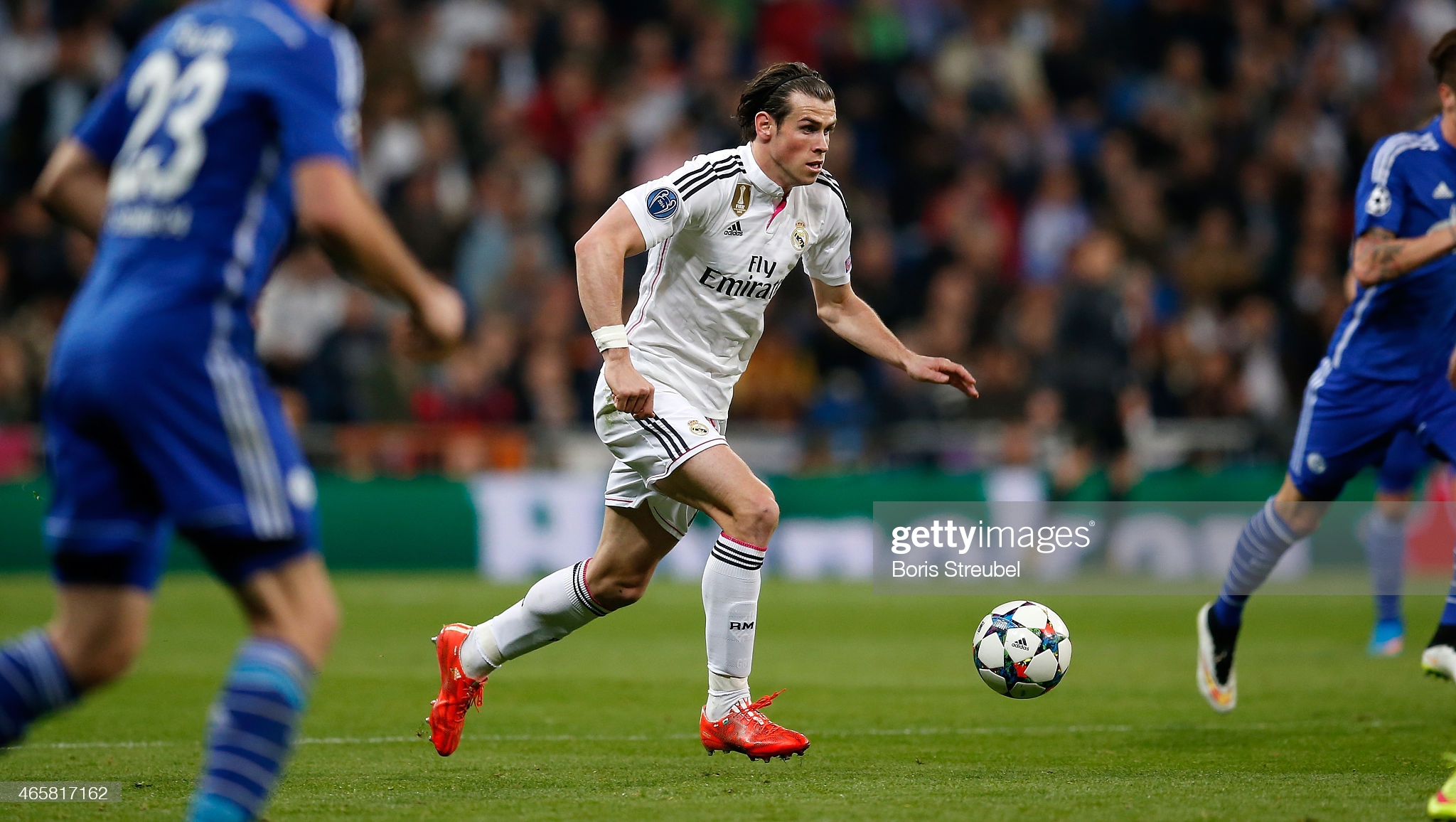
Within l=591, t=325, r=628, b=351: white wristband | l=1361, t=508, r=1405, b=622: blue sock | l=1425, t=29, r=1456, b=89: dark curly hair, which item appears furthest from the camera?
l=1361, t=508, r=1405, b=622: blue sock

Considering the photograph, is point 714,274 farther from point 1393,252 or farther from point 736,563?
point 1393,252

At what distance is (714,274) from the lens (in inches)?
253

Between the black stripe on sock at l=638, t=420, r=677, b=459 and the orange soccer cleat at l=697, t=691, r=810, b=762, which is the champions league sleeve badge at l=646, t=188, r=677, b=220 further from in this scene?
the orange soccer cleat at l=697, t=691, r=810, b=762

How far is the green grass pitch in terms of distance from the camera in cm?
523

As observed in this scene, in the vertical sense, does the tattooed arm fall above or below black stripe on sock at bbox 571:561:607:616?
above

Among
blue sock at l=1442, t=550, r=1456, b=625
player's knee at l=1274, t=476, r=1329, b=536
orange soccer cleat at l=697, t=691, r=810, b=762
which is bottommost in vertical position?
orange soccer cleat at l=697, t=691, r=810, b=762

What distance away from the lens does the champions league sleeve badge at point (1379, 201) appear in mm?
6980

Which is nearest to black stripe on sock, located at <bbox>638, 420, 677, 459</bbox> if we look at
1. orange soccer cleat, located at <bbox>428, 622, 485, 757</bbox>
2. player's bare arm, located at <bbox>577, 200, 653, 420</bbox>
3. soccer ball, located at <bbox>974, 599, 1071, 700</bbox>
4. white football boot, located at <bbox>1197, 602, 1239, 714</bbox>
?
player's bare arm, located at <bbox>577, 200, 653, 420</bbox>

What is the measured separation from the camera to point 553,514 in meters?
14.9

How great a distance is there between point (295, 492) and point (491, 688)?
517 cm

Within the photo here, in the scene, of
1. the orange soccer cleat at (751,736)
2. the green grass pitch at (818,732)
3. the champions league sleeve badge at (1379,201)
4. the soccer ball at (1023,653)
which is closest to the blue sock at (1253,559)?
the green grass pitch at (818,732)

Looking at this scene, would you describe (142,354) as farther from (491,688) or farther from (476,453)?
(476,453)

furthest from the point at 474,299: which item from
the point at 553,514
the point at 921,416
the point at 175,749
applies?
the point at 175,749

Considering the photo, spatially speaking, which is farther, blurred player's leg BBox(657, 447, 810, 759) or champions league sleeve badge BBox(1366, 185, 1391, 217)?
champions league sleeve badge BBox(1366, 185, 1391, 217)
